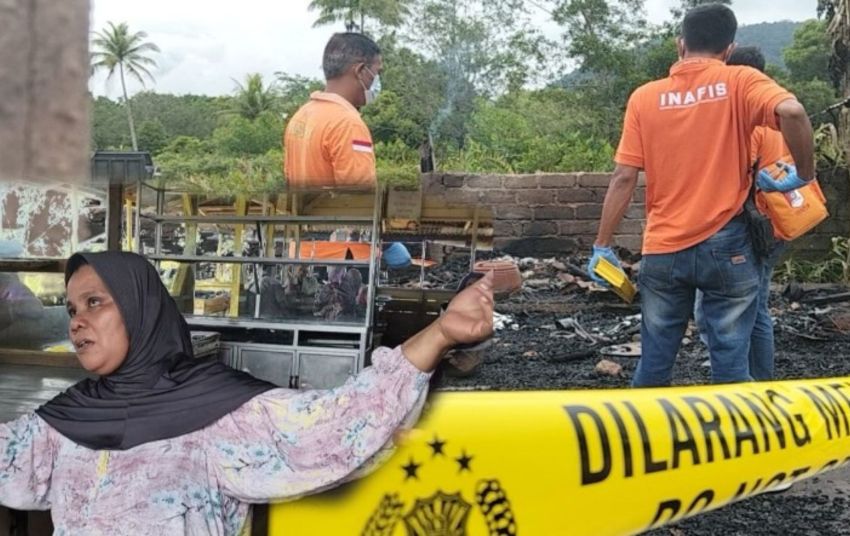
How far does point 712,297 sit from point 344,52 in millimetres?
1526

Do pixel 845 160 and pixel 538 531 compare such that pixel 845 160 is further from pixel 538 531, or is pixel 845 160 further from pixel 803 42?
pixel 803 42

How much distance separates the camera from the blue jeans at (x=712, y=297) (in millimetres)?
2646

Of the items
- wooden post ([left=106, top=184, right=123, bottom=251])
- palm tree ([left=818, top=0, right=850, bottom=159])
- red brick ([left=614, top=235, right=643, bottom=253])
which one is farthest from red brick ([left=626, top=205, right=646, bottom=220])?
wooden post ([left=106, top=184, right=123, bottom=251])

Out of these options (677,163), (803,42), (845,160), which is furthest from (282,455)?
(803,42)

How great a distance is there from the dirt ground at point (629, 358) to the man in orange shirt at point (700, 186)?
46cm

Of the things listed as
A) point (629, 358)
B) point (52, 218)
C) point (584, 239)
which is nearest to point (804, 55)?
point (584, 239)

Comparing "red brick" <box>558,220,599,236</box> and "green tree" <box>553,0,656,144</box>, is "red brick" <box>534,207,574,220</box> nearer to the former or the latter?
"red brick" <box>558,220,599,236</box>

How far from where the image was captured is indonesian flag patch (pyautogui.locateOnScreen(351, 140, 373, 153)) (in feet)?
5.47

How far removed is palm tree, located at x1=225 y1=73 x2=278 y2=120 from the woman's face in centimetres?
41

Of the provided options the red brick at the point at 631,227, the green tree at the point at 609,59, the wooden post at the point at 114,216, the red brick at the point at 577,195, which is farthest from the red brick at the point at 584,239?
the wooden post at the point at 114,216

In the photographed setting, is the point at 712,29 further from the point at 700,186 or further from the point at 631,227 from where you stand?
the point at 631,227

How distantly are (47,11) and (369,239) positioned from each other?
2.25ft

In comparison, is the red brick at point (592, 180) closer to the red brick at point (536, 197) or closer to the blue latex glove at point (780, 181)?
the red brick at point (536, 197)

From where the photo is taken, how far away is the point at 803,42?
18.1 m
